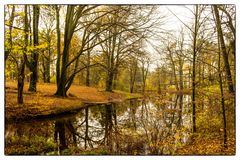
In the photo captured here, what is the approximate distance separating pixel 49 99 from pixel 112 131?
5.96 ft

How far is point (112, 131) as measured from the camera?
669cm

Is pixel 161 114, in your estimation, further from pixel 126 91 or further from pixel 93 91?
pixel 93 91

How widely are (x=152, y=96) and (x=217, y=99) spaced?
162 centimetres

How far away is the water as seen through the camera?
591 cm

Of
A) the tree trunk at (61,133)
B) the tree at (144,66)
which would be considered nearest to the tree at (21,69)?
the tree trunk at (61,133)

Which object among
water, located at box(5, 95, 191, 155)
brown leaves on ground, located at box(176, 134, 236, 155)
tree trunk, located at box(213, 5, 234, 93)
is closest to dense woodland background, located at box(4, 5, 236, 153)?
tree trunk, located at box(213, 5, 234, 93)

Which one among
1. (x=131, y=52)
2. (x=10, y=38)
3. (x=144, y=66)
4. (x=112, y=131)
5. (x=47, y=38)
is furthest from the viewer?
(x=47, y=38)

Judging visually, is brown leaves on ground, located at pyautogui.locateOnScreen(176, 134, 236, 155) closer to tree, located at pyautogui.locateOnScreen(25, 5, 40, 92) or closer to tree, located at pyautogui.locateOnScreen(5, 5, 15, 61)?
tree, located at pyautogui.locateOnScreen(25, 5, 40, 92)

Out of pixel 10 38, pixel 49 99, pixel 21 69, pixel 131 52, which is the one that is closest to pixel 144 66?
pixel 131 52

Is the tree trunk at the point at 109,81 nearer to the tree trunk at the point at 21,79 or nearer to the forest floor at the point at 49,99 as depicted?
the forest floor at the point at 49,99

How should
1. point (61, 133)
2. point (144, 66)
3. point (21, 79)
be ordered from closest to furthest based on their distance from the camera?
point (61, 133)
point (21, 79)
point (144, 66)

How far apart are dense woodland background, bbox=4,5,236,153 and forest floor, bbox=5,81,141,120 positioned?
6.0 inches

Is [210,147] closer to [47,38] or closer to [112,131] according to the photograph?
[112,131]

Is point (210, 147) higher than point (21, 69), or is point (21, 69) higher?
point (21, 69)
